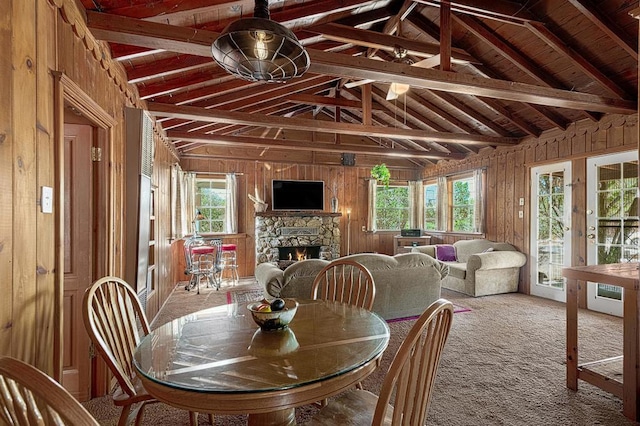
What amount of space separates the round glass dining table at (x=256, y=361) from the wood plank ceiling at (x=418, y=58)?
1927mm

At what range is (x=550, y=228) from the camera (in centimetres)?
501

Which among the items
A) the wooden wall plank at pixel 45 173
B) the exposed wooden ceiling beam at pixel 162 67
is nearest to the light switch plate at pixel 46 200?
the wooden wall plank at pixel 45 173

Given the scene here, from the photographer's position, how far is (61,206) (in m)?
1.71

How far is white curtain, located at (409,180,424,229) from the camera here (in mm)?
8086

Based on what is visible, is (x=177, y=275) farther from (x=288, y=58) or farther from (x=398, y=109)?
(x=288, y=58)

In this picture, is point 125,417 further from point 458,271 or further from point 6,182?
point 458,271

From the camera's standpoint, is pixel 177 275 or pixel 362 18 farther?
pixel 177 275

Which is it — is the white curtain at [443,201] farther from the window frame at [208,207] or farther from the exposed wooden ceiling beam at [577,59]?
the window frame at [208,207]

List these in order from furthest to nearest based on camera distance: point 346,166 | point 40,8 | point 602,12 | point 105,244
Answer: point 346,166
point 602,12
point 105,244
point 40,8

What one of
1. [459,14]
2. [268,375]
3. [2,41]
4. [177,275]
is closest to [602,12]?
[459,14]

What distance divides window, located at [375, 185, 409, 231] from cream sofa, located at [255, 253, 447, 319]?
3928mm

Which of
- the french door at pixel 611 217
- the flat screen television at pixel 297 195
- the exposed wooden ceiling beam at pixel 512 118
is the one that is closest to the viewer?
the french door at pixel 611 217

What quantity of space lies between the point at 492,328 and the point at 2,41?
4403mm

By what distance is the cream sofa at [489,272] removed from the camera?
16.6 feet
